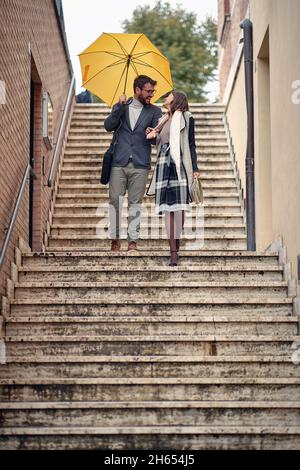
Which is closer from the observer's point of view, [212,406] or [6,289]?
[212,406]

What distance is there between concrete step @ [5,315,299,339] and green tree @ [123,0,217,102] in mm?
28551

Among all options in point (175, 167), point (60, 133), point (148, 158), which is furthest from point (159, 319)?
point (60, 133)

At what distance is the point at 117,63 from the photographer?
39.8 ft

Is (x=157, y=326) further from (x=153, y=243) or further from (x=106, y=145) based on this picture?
(x=106, y=145)

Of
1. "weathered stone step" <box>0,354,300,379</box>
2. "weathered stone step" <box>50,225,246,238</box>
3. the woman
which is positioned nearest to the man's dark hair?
the woman

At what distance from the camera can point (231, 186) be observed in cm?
1405

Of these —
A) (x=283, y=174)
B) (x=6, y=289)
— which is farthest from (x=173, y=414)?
(x=283, y=174)

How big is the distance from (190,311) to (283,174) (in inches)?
76.0

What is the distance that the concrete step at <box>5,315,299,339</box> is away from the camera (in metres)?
8.70

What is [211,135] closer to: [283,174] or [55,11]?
[55,11]

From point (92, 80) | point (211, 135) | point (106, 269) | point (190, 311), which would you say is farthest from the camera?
point (211, 135)

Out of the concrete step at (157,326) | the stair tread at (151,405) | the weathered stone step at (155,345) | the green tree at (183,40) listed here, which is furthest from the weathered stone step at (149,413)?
the green tree at (183,40)
